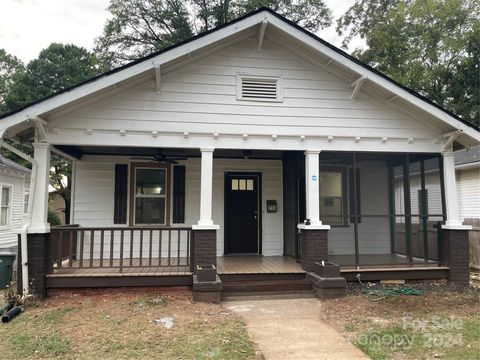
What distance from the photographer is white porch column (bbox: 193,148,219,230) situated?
6.39 metres

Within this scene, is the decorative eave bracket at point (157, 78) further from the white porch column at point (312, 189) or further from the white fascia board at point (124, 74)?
the white porch column at point (312, 189)

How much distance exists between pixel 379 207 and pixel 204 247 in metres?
4.76

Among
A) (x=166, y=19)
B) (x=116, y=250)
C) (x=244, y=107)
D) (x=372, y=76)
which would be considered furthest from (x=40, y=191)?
(x=166, y=19)

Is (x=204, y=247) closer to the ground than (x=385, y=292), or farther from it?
farther from it

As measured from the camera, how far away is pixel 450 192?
7.21m

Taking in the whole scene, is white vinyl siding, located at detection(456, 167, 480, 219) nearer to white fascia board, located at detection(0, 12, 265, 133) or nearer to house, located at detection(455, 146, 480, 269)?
house, located at detection(455, 146, 480, 269)

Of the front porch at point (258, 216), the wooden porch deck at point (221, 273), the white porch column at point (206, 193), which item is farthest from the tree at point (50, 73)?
the wooden porch deck at point (221, 273)

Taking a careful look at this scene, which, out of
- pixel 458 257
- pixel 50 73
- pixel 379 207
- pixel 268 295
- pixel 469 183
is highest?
pixel 50 73

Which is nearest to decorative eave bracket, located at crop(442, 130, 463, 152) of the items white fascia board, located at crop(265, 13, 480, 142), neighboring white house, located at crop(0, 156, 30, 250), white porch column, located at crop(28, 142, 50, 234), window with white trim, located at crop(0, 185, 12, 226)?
white fascia board, located at crop(265, 13, 480, 142)

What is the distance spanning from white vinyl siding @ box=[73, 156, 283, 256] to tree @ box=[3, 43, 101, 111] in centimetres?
1469

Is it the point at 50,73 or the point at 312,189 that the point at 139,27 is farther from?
the point at 312,189

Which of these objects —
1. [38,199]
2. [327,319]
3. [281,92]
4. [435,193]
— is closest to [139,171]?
[38,199]

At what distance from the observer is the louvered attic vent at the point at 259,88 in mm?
6840
